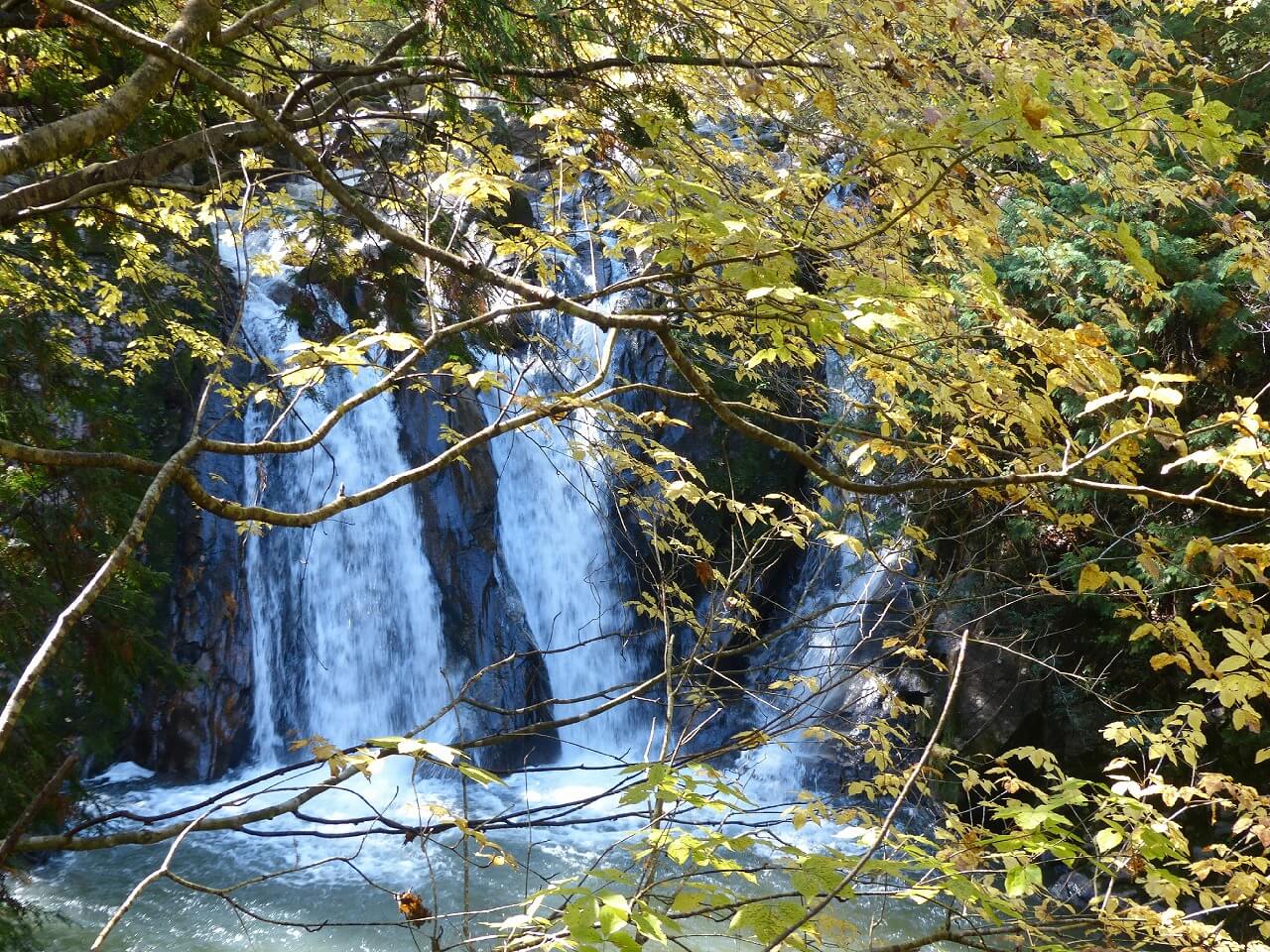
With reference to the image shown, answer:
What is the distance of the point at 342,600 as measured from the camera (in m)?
10.3

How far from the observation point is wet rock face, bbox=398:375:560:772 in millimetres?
10477

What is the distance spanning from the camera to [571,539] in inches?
439

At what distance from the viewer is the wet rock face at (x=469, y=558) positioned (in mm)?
10477

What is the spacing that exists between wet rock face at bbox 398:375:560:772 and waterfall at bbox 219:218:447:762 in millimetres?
181

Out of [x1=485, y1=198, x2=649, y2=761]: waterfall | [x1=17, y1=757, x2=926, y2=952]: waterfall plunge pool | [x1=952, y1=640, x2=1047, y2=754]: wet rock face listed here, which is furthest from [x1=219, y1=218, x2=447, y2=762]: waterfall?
[x1=952, y1=640, x2=1047, y2=754]: wet rock face

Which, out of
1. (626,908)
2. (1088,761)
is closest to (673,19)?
(626,908)

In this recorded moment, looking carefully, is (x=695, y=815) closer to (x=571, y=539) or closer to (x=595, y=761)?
(x=595, y=761)

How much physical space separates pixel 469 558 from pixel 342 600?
1.54 metres

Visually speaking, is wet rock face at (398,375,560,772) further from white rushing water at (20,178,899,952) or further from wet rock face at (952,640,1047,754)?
wet rock face at (952,640,1047,754)

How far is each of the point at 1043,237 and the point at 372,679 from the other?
9.00 meters

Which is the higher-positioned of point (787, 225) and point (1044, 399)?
point (787, 225)

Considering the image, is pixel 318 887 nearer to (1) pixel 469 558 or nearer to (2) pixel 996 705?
(1) pixel 469 558

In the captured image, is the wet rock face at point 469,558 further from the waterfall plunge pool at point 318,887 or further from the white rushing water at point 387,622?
the waterfall plunge pool at point 318,887

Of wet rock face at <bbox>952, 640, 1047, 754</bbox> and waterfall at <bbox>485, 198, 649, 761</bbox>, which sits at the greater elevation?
waterfall at <bbox>485, 198, 649, 761</bbox>
